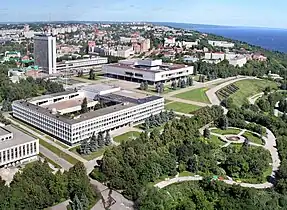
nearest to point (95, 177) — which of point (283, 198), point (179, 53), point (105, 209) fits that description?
point (105, 209)

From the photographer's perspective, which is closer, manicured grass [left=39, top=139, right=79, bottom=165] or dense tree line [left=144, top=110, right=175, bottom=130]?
manicured grass [left=39, top=139, right=79, bottom=165]

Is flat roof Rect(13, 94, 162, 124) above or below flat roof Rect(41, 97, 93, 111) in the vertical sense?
above

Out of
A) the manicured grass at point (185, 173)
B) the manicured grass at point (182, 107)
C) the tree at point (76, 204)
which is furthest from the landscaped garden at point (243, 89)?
the tree at point (76, 204)

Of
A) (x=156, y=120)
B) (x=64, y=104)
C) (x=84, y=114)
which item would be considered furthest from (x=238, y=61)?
(x=84, y=114)

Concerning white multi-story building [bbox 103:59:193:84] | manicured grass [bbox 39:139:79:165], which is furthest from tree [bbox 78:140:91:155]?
white multi-story building [bbox 103:59:193:84]

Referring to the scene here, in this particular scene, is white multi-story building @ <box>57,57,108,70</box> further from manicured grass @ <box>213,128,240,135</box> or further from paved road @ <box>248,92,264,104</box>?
manicured grass @ <box>213,128,240,135</box>

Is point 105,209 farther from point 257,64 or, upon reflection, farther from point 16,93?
point 257,64

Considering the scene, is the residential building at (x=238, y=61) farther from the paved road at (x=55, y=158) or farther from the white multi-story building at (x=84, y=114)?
the paved road at (x=55, y=158)

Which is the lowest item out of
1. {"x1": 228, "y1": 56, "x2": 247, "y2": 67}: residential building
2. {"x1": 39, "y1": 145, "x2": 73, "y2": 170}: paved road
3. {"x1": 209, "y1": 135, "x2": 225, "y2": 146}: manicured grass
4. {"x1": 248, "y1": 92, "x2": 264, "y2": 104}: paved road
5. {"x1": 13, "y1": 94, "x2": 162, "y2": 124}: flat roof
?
{"x1": 39, "y1": 145, "x2": 73, "y2": 170}: paved road
